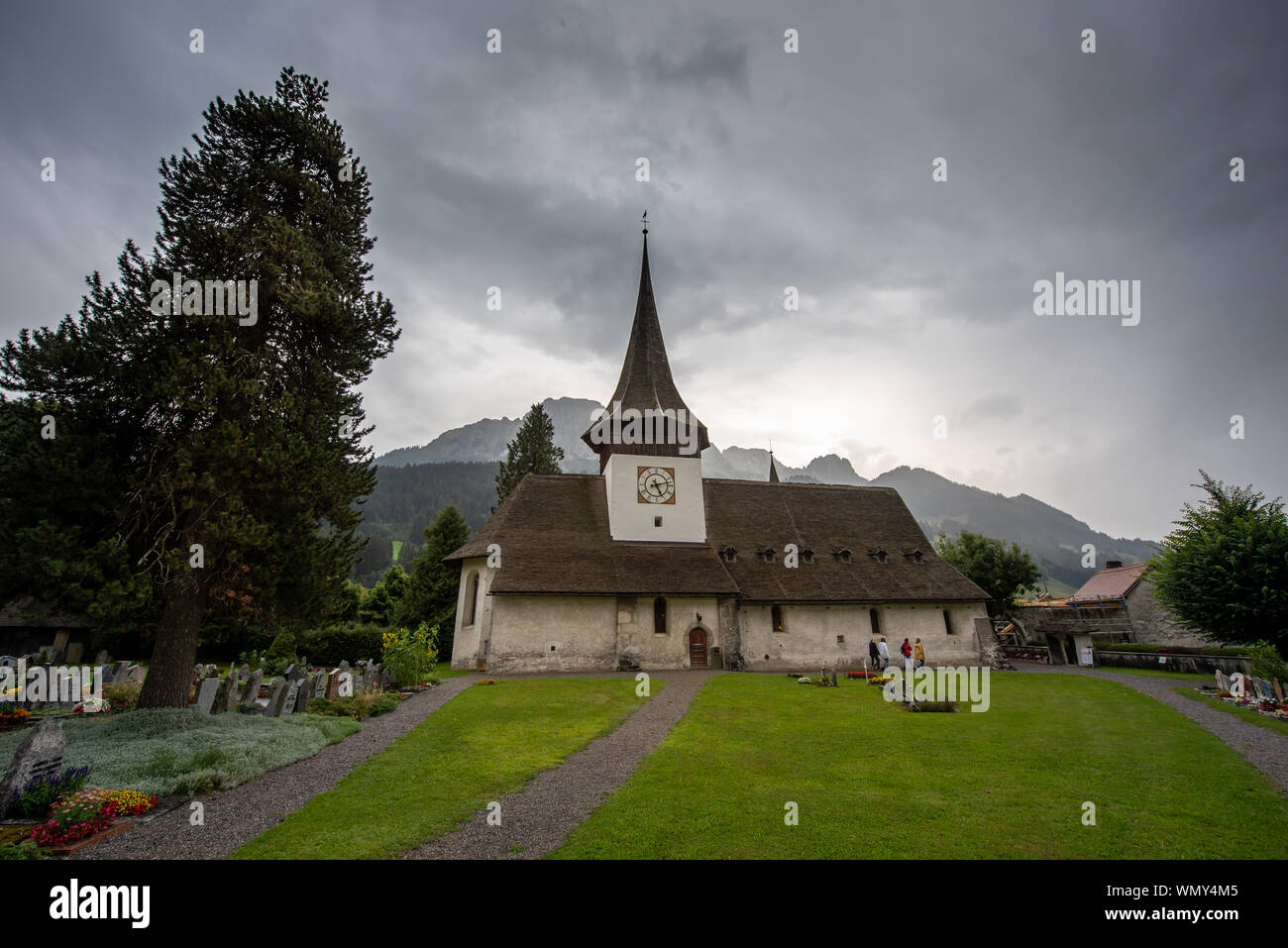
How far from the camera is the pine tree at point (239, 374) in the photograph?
13422 mm

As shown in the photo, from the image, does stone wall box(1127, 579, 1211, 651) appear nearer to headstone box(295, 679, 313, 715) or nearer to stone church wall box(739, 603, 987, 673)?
stone church wall box(739, 603, 987, 673)

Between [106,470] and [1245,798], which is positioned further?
[106,470]

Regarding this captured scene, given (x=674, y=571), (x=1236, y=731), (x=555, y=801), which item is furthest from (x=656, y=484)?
(x=1236, y=731)

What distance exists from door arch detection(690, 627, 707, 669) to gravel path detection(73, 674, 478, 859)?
1672cm

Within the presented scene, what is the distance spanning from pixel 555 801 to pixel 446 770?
10.6ft

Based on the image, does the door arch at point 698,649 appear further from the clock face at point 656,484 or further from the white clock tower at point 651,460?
the clock face at point 656,484

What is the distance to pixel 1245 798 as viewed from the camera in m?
9.78

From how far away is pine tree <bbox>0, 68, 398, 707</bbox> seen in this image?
13.4 meters

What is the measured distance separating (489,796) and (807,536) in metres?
28.0

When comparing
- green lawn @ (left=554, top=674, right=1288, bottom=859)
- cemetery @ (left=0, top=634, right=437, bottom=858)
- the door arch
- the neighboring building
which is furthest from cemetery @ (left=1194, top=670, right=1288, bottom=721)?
cemetery @ (left=0, top=634, right=437, bottom=858)
